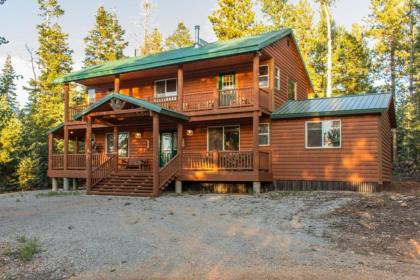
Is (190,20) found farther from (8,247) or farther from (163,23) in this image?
(8,247)

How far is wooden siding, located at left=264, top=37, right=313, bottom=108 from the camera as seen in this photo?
58.6 ft

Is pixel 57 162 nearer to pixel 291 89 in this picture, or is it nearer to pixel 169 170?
pixel 169 170

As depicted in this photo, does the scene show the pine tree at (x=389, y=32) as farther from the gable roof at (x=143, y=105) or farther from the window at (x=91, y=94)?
the window at (x=91, y=94)

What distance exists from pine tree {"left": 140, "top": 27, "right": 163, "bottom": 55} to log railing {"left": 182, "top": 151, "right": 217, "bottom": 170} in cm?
2627

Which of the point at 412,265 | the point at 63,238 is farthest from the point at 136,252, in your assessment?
the point at 412,265

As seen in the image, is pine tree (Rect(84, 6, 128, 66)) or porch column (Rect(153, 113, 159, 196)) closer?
porch column (Rect(153, 113, 159, 196))

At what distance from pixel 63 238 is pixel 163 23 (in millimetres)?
37894

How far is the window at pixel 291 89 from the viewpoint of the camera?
778 inches

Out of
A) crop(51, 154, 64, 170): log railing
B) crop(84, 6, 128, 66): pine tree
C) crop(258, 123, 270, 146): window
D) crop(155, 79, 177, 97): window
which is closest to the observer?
crop(258, 123, 270, 146): window

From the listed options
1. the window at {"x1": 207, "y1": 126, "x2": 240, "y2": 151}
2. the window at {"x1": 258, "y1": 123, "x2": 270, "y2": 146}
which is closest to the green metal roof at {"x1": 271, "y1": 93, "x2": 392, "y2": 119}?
the window at {"x1": 258, "y1": 123, "x2": 270, "y2": 146}

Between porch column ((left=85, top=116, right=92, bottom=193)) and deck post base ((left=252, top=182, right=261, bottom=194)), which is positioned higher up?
porch column ((left=85, top=116, right=92, bottom=193))

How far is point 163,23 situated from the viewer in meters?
42.4

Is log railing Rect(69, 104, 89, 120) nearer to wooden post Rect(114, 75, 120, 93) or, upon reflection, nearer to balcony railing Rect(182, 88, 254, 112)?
wooden post Rect(114, 75, 120, 93)

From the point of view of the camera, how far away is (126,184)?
1606 centimetres
